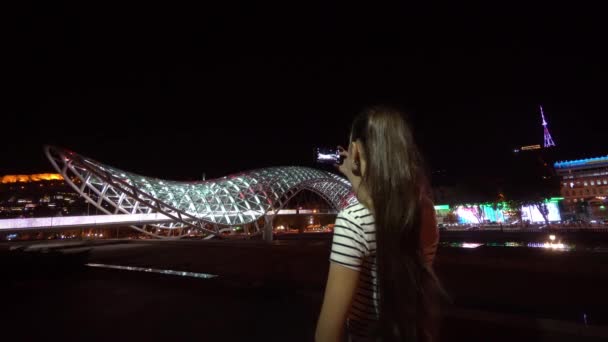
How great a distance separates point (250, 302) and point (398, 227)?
6.54 metres

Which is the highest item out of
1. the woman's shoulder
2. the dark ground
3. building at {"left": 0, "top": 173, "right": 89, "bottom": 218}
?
building at {"left": 0, "top": 173, "right": 89, "bottom": 218}

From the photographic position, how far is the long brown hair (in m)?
1.11

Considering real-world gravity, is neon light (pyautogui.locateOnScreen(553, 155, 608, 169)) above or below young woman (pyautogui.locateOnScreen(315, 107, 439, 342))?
above

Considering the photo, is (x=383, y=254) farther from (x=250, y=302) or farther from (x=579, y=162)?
(x=579, y=162)

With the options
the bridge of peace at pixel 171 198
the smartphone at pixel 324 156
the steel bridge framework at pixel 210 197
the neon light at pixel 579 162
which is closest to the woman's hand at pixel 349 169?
the bridge of peace at pixel 171 198

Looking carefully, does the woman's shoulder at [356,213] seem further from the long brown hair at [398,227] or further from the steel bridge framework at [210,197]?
the steel bridge framework at [210,197]

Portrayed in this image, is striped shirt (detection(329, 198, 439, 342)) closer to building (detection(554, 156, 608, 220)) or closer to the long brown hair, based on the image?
the long brown hair

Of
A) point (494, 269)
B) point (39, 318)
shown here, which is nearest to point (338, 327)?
point (39, 318)

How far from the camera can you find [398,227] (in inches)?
44.6

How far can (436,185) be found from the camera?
7256cm

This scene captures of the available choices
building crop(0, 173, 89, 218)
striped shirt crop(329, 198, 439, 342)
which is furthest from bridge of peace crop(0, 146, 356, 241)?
building crop(0, 173, 89, 218)

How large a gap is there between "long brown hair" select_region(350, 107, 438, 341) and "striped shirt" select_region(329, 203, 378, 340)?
43 millimetres

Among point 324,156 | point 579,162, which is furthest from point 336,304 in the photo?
point 579,162

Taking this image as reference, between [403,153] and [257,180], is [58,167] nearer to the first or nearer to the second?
[257,180]
